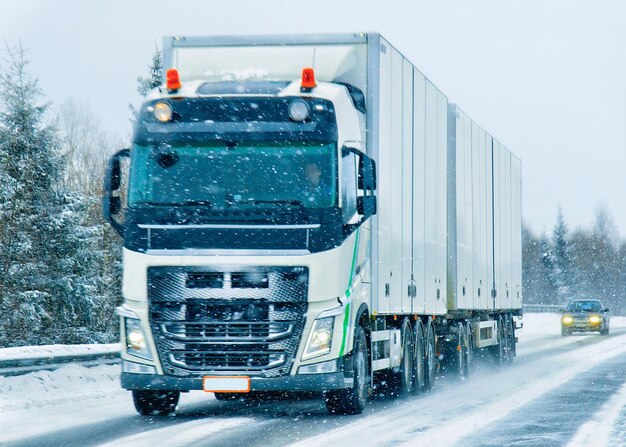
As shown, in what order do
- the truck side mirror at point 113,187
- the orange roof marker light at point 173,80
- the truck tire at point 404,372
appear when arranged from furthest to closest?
the truck tire at point 404,372, the orange roof marker light at point 173,80, the truck side mirror at point 113,187

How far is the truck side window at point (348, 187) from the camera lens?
1250 centimetres

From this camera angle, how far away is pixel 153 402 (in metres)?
13.6

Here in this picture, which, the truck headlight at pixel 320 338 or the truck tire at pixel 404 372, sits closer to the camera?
the truck headlight at pixel 320 338

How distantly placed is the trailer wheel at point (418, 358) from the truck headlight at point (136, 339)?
5.34 metres

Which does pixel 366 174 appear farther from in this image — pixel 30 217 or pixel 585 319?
pixel 585 319

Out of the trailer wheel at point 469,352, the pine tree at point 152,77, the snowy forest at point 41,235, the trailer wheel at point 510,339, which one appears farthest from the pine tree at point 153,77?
the trailer wheel at point 469,352

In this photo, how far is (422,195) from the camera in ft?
56.7

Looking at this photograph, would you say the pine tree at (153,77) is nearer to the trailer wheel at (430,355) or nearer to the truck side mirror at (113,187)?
the trailer wheel at (430,355)

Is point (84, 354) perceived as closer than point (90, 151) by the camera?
Yes

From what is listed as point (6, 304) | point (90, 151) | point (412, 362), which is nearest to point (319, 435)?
point (412, 362)

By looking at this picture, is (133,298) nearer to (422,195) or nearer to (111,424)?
(111,424)

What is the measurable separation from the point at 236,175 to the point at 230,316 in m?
1.40

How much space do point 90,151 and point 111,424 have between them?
2304 inches

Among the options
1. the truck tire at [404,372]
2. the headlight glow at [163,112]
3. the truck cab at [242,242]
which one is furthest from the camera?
the truck tire at [404,372]
